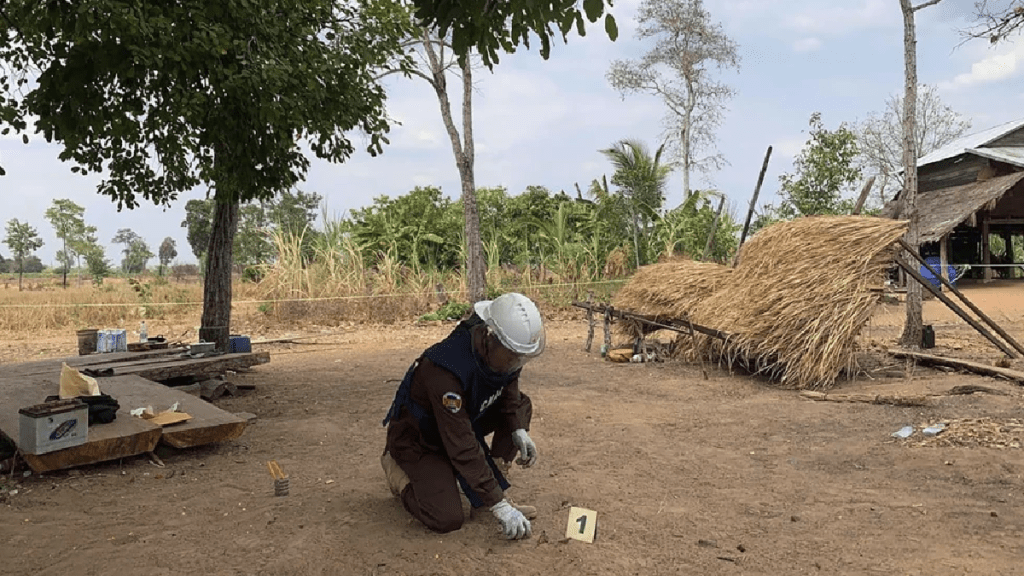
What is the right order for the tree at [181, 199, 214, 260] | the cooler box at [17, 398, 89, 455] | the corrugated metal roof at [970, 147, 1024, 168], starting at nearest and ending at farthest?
1. the cooler box at [17, 398, 89, 455]
2. the corrugated metal roof at [970, 147, 1024, 168]
3. the tree at [181, 199, 214, 260]

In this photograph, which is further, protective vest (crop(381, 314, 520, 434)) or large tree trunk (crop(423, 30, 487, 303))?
large tree trunk (crop(423, 30, 487, 303))

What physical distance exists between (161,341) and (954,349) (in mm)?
9912

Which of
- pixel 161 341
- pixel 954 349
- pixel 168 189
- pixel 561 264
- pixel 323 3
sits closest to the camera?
pixel 323 3

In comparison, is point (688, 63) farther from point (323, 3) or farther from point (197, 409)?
point (197, 409)

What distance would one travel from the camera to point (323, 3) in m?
6.26

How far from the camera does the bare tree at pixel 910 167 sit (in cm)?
924

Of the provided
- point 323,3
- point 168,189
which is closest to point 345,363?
point 168,189

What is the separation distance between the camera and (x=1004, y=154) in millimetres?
21078

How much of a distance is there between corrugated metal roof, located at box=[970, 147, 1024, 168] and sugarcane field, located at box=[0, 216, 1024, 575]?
13.9 m

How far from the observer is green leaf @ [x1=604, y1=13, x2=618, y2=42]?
2.63m

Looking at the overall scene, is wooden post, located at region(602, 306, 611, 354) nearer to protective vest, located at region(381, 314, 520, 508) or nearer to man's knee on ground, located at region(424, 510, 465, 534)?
protective vest, located at region(381, 314, 520, 508)

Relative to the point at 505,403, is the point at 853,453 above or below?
below

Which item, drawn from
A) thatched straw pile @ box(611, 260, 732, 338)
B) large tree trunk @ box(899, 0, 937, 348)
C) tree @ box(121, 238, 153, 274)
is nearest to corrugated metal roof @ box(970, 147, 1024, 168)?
large tree trunk @ box(899, 0, 937, 348)

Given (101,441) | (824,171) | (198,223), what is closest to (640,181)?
(824,171)
